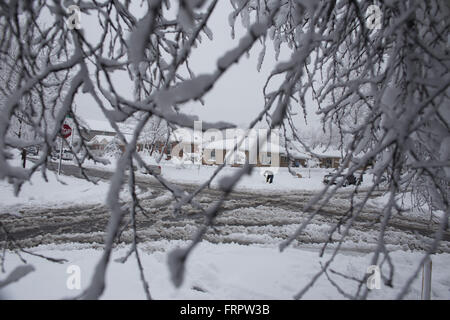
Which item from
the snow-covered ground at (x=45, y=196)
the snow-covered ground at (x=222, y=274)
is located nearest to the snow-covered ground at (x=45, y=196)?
the snow-covered ground at (x=45, y=196)

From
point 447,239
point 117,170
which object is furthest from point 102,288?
point 447,239

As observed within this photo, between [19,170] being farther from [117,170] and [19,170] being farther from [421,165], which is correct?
[421,165]

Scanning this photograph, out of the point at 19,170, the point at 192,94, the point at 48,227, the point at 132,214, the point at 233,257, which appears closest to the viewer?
the point at 192,94

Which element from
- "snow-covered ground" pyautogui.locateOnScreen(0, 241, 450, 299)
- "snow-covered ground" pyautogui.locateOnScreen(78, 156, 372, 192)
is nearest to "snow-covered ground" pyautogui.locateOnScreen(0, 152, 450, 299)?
"snow-covered ground" pyautogui.locateOnScreen(0, 241, 450, 299)

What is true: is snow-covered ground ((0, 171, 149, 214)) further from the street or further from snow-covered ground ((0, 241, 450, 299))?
snow-covered ground ((0, 241, 450, 299))

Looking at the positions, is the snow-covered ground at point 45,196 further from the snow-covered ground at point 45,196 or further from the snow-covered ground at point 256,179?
the snow-covered ground at point 256,179

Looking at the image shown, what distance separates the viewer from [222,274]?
3711mm

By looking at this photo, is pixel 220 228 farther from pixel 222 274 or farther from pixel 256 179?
pixel 256 179

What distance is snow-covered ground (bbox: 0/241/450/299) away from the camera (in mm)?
3082

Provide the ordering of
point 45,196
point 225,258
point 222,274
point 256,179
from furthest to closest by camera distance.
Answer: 1. point 256,179
2. point 45,196
3. point 225,258
4. point 222,274

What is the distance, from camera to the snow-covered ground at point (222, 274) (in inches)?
121

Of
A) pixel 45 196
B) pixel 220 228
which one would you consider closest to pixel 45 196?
pixel 45 196

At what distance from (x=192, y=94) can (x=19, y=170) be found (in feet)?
2.20

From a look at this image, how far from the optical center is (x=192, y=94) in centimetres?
65
